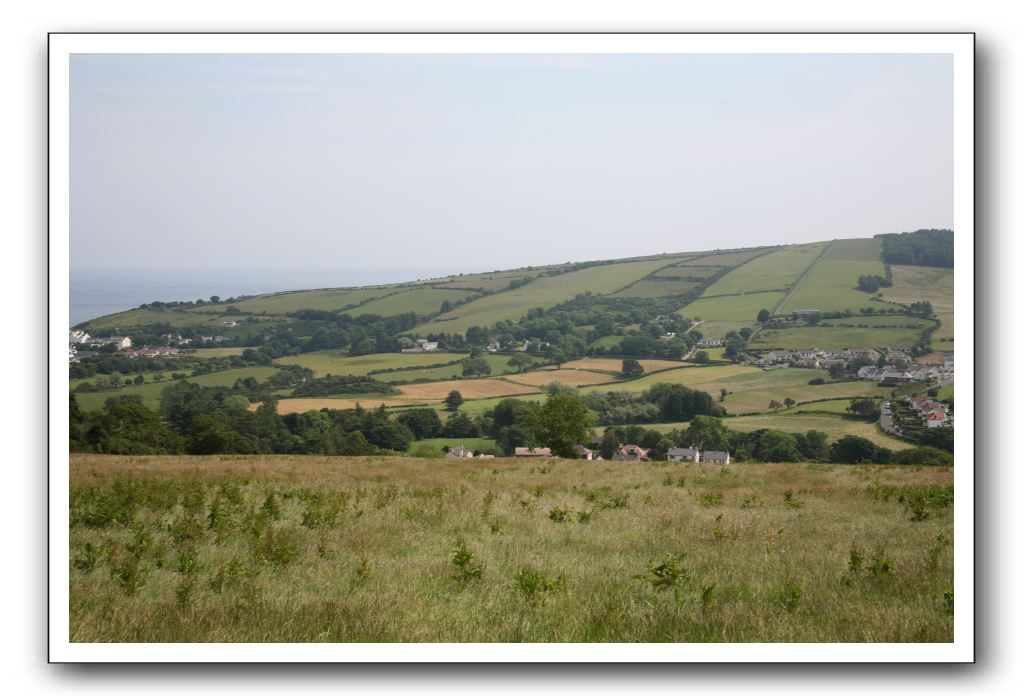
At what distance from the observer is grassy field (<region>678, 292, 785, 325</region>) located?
10609 millimetres

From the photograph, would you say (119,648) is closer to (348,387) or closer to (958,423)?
(958,423)

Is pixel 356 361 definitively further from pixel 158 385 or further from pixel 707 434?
pixel 707 434

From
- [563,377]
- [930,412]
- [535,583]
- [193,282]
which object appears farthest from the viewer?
[563,377]

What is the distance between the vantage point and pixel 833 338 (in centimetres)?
920

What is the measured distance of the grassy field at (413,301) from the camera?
34.4 feet

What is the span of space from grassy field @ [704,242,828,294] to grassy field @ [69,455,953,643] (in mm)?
2633

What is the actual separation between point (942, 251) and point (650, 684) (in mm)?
3936

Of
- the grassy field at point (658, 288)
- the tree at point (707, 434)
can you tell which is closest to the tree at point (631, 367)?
the grassy field at point (658, 288)

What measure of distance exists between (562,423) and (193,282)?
821 cm

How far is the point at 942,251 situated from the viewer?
18.7 feet

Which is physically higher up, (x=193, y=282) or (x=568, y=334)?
(x=193, y=282)
